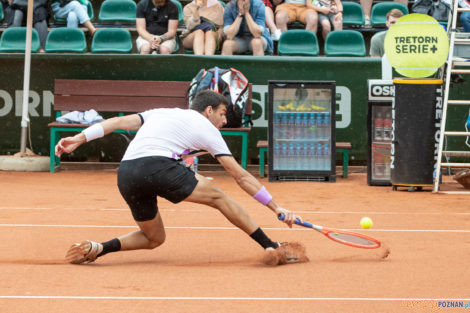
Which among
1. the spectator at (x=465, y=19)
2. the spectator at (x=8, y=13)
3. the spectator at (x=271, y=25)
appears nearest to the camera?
the spectator at (x=465, y=19)

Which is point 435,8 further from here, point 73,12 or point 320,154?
point 73,12

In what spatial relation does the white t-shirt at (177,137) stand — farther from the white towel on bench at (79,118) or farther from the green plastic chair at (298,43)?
the green plastic chair at (298,43)

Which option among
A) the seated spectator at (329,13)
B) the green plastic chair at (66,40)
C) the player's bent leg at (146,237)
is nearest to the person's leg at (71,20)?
the green plastic chair at (66,40)

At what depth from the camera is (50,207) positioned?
28.3 ft

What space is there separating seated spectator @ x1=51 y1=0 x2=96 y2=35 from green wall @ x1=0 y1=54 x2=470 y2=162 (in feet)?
5.02

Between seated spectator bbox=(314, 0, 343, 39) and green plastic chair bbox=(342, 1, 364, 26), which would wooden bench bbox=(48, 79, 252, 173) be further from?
green plastic chair bbox=(342, 1, 364, 26)

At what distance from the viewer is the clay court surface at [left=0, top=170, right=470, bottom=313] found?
15.0 ft

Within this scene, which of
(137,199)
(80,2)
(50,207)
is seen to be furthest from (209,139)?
(80,2)

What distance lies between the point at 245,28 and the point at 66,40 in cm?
304

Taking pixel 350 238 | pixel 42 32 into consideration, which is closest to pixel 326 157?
pixel 42 32

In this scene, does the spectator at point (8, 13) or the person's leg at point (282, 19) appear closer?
the person's leg at point (282, 19)

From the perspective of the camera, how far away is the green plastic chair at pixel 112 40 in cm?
1327

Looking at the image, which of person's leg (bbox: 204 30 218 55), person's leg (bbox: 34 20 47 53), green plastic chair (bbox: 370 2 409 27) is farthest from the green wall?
green plastic chair (bbox: 370 2 409 27)

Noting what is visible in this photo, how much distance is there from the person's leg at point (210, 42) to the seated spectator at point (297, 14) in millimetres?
1505
